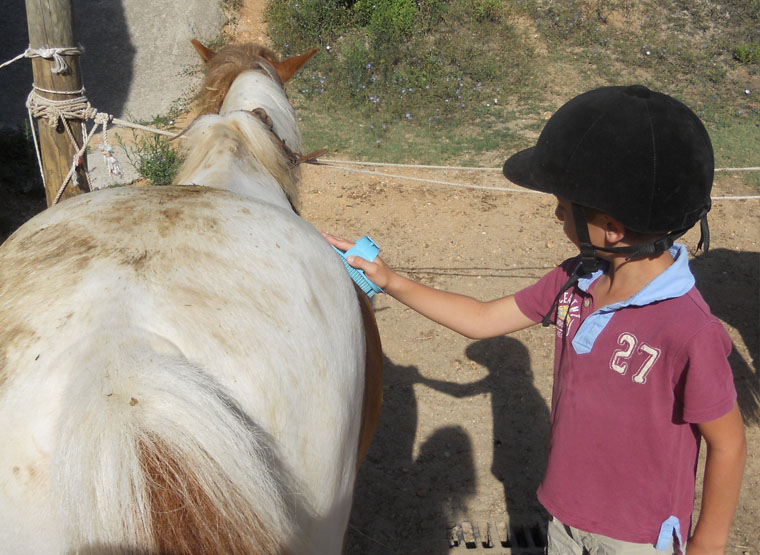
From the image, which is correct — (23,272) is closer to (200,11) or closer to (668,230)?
(668,230)

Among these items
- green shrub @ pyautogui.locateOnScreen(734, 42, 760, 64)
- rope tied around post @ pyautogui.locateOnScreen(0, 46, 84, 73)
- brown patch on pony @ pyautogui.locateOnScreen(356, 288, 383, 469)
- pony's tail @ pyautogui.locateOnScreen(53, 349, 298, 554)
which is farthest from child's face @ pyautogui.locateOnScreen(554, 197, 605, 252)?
green shrub @ pyautogui.locateOnScreen(734, 42, 760, 64)

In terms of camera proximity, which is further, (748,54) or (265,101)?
(748,54)

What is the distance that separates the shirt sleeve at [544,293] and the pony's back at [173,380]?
493mm

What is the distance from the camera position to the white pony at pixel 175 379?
0.85 m

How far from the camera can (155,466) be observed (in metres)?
0.86

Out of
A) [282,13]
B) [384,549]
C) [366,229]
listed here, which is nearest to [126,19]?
[282,13]

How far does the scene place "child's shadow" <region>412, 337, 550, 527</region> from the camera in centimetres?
258

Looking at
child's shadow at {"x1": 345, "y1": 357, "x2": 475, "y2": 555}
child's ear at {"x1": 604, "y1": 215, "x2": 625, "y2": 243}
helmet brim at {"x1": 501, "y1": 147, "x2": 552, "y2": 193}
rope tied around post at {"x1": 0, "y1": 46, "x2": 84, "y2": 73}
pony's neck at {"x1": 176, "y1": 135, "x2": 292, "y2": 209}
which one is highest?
rope tied around post at {"x1": 0, "y1": 46, "x2": 84, "y2": 73}

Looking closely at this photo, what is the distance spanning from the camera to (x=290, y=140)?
2436 millimetres

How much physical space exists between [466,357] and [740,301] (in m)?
2.07

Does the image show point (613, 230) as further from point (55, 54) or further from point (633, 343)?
point (55, 54)

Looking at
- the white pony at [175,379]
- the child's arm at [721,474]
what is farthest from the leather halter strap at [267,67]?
the child's arm at [721,474]

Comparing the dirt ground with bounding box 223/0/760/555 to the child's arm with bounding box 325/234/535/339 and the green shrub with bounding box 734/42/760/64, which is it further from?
the green shrub with bounding box 734/42/760/64

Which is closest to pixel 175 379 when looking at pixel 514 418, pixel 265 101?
pixel 265 101
